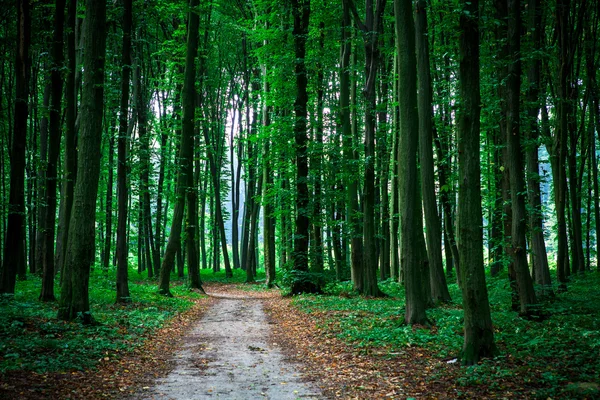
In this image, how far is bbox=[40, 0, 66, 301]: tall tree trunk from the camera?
38.7ft

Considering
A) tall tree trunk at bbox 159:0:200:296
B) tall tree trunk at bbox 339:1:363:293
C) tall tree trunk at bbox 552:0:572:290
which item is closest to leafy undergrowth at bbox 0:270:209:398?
tall tree trunk at bbox 159:0:200:296

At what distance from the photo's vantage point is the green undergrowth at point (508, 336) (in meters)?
5.68

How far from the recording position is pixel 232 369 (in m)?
7.18

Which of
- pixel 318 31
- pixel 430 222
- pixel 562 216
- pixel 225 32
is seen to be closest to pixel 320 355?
pixel 430 222

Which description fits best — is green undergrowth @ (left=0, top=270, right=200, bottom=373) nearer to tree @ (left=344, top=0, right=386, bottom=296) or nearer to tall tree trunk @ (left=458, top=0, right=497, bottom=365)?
tall tree trunk @ (left=458, top=0, right=497, bottom=365)

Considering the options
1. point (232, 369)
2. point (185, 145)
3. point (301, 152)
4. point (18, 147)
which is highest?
point (185, 145)

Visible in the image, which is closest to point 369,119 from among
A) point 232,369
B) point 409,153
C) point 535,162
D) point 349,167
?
point 349,167

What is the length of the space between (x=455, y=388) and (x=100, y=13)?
9.74 metres

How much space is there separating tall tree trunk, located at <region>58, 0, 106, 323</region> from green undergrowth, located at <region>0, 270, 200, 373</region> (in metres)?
0.55

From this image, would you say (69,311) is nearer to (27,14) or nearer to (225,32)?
(27,14)

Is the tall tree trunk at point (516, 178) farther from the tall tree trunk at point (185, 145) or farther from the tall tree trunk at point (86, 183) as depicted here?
the tall tree trunk at point (185, 145)

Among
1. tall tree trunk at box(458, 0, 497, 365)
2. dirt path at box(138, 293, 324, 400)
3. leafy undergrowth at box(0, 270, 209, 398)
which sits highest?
tall tree trunk at box(458, 0, 497, 365)

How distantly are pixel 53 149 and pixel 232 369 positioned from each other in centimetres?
891

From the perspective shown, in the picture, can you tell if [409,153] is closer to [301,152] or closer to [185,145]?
[301,152]
